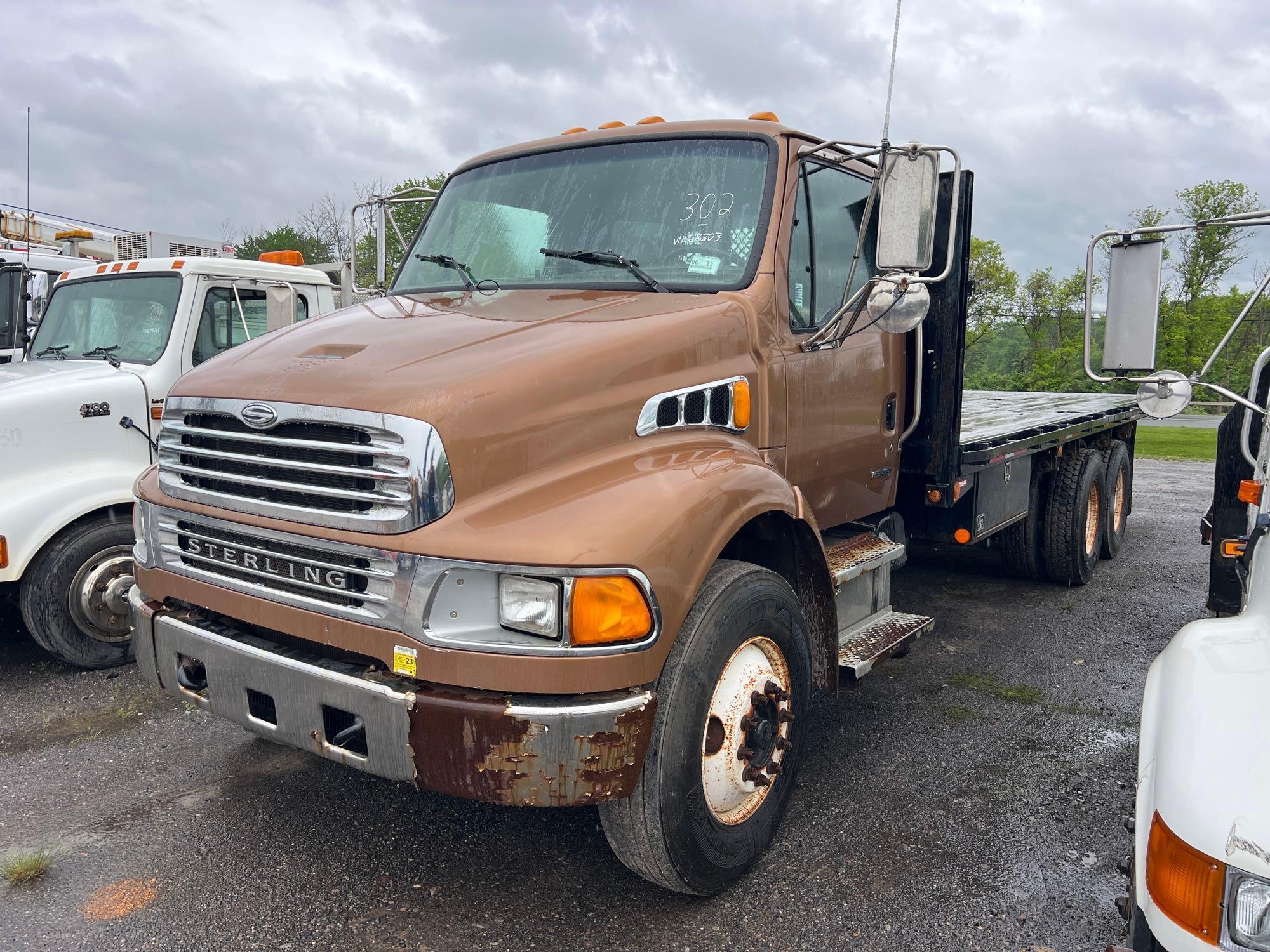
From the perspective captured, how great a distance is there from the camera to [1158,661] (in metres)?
2.44

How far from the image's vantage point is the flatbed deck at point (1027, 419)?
5.46 metres

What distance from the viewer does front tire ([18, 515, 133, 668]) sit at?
503 centimetres

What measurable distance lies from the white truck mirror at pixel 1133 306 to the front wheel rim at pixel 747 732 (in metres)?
1.58

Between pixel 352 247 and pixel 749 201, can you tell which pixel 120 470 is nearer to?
pixel 352 247

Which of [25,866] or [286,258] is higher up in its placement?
[286,258]

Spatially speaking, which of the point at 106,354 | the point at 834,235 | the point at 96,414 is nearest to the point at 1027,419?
the point at 834,235

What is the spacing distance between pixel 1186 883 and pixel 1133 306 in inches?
85.1

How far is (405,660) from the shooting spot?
260cm

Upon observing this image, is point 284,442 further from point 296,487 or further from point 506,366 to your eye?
point 506,366

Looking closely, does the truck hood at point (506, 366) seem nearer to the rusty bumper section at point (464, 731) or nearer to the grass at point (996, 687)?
the rusty bumper section at point (464, 731)

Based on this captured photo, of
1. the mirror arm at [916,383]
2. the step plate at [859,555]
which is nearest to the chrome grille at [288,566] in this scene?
the step plate at [859,555]

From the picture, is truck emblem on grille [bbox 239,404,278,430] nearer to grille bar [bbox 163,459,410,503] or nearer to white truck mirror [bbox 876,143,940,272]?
grille bar [bbox 163,459,410,503]

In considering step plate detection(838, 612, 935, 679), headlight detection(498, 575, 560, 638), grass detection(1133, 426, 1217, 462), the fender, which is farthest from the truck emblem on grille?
grass detection(1133, 426, 1217, 462)

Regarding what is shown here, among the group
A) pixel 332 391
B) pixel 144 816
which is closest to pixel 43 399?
pixel 144 816
